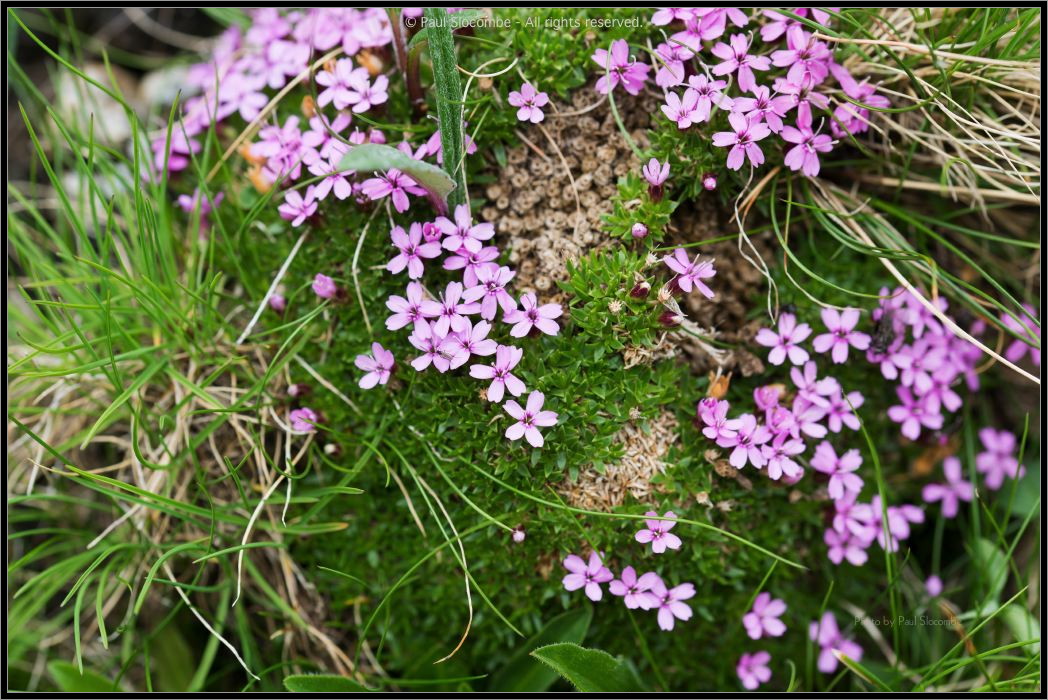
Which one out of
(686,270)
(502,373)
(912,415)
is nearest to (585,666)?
(502,373)

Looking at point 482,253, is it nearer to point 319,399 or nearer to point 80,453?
point 319,399

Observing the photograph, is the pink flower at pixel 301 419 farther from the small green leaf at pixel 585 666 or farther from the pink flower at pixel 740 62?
the pink flower at pixel 740 62

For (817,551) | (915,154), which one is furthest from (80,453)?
(915,154)

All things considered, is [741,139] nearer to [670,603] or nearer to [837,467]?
[837,467]

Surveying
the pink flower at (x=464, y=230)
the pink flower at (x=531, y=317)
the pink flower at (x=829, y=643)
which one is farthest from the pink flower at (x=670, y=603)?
the pink flower at (x=464, y=230)

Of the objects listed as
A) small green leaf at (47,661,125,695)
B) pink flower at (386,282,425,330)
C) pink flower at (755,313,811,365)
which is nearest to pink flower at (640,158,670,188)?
pink flower at (755,313,811,365)

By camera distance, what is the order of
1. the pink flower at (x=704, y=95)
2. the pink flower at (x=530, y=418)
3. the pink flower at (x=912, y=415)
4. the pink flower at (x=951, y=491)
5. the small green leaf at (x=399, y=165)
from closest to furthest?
the small green leaf at (x=399, y=165), the pink flower at (x=530, y=418), the pink flower at (x=704, y=95), the pink flower at (x=912, y=415), the pink flower at (x=951, y=491)
